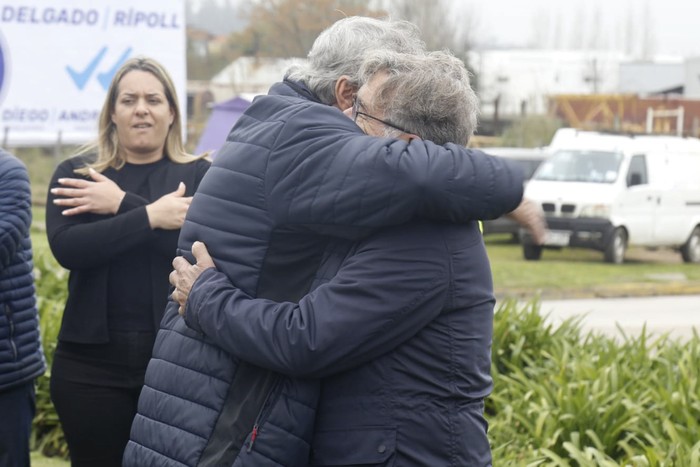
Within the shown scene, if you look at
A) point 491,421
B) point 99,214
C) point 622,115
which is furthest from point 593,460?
point 622,115

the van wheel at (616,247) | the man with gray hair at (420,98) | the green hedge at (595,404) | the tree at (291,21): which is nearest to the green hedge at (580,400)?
the green hedge at (595,404)

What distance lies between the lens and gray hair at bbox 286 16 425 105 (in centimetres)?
304

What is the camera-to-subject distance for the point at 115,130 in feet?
15.3

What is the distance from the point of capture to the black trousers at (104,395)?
14.4ft

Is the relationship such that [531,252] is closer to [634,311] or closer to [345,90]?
[634,311]

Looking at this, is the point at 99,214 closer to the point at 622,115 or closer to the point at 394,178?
the point at 394,178

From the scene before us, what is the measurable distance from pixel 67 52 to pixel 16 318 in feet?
45.8

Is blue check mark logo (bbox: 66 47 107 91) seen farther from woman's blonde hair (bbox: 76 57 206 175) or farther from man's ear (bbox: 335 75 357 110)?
man's ear (bbox: 335 75 357 110)

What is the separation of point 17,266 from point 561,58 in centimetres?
6066

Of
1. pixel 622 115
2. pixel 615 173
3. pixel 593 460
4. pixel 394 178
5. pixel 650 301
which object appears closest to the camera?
pixel 394 178

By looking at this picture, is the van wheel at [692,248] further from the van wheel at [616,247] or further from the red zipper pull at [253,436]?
the red zipper pull at [253,436]

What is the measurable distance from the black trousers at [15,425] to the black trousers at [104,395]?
0.69 ft

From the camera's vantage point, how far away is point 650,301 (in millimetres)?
17172

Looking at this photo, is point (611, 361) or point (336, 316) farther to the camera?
point (611, 361)
